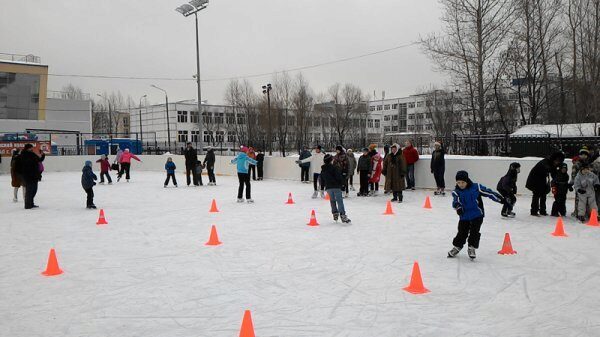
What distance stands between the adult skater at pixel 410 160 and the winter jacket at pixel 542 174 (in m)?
5.63

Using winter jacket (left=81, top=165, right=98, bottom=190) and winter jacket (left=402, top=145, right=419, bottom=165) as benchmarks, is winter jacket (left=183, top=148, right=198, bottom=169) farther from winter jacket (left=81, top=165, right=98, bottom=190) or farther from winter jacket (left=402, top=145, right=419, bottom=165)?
winter jacket (left=402, top=145, right=419, bottom=165)

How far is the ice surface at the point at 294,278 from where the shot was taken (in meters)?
4.45

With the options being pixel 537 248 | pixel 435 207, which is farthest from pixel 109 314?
pixel 435 207

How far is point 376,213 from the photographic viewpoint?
1148cm

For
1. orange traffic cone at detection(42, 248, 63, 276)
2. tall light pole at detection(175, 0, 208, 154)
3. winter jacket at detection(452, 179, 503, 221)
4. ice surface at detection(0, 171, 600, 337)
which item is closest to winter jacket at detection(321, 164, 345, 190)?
ice surface at detection(0, 171, 600, 337)

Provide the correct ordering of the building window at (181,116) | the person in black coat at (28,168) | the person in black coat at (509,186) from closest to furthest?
the person in black coat at (509,186), the person in black coat at (28,168), the building window at (181,116)

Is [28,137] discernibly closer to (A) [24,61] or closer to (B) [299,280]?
(A) [24,61]

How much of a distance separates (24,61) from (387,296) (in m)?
54.6

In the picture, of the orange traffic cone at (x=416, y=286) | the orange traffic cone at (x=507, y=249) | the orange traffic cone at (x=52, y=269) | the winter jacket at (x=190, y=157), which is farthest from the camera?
the winter jacket at (x=190, y=157)

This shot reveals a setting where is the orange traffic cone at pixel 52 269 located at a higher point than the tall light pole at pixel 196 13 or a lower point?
lower

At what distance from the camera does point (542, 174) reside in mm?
10281

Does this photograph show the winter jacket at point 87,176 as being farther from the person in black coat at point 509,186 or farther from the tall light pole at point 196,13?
the tall light pole at point 196,13

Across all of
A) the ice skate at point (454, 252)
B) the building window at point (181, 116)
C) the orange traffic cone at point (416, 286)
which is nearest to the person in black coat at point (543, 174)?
the ice skate at point (454, 252)

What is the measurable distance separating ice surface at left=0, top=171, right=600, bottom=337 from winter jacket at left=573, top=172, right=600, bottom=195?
763mm
